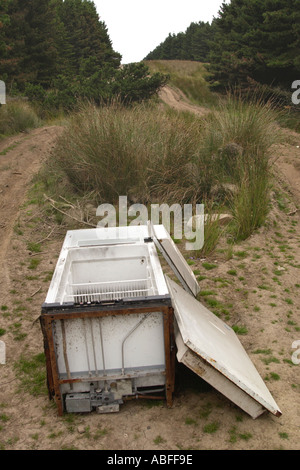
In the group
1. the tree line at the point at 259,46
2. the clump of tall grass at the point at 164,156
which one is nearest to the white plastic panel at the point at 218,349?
the clump of tall grass at the point at 164,156

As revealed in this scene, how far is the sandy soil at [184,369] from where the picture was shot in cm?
287

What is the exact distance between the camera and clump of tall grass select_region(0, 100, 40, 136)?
572 inches

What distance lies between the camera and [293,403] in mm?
3064

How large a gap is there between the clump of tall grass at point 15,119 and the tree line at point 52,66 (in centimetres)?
128

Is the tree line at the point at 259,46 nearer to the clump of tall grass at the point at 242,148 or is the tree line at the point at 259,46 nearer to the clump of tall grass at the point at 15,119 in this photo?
the clump of tall grass at the point at 15,119

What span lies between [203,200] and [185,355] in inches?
182

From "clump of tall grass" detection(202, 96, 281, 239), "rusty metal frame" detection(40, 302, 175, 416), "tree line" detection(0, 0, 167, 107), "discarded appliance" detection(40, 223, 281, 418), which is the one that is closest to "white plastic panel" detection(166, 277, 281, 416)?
"discarded appliance" detection(40, 223, 281, 418)

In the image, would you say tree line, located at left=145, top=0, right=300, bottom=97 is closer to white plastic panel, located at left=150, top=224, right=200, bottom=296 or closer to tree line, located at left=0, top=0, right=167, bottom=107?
tree line, located at left=0, top=0, right=167, bottom=107

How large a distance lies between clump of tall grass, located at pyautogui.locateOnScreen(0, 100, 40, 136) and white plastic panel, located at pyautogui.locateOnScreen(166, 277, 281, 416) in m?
12.5

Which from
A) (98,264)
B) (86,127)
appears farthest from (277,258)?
(86,127)

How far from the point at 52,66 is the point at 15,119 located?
8.49 meters

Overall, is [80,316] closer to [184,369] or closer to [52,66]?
[184,369]

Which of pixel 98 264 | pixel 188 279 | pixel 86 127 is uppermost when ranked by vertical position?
pixel 86 127
